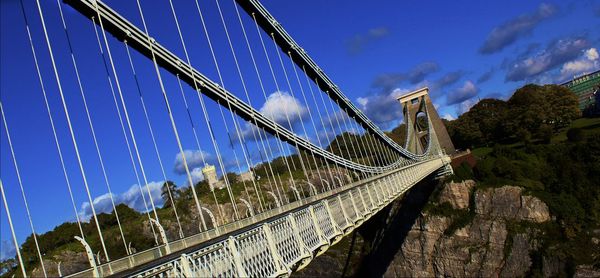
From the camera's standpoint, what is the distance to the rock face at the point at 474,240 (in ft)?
135

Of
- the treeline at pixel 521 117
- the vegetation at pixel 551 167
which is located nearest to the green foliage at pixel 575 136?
the vegetation at pixel 551 167

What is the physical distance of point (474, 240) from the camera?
1738 inches

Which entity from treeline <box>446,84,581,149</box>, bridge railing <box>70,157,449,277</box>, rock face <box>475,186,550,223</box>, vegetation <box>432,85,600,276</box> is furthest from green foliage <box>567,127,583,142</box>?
bridge railing <box>70,157,449,277</box>

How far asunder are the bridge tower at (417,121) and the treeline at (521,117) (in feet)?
25.1

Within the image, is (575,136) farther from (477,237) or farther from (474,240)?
(474,240)

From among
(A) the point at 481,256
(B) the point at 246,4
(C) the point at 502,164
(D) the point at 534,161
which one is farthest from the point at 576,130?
(B) the point at 246,4

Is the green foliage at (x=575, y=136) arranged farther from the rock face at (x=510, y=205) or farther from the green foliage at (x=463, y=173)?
the rock face at (x=510, y=205)

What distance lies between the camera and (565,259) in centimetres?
3631

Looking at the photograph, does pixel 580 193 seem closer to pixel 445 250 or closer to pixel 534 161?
pixel 534 161

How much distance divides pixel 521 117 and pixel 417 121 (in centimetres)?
1728

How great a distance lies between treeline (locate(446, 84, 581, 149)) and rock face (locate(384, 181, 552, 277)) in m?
18.2

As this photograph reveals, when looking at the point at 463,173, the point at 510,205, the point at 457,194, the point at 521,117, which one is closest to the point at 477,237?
the point at 510,205

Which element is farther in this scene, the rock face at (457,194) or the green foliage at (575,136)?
the green foliage at (575,136)

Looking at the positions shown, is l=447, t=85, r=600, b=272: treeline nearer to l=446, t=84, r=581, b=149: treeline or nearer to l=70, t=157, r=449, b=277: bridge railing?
l=446, t=84, r=581, b=149: treeline
